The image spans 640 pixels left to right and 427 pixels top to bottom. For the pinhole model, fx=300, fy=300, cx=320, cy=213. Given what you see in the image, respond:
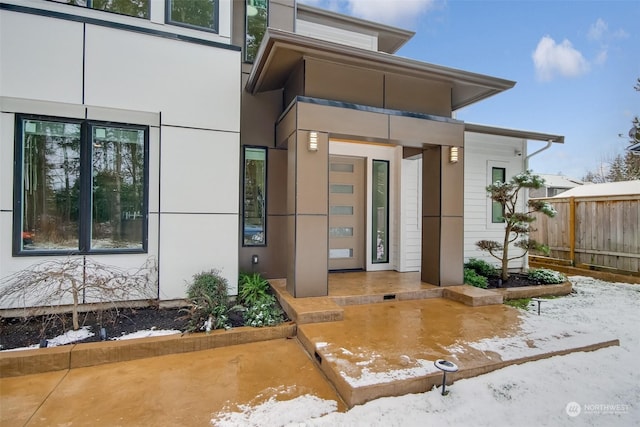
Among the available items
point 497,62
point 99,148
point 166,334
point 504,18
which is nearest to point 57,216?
point 99,148

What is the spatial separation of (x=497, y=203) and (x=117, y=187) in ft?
26.6

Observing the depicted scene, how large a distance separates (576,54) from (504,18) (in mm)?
6984

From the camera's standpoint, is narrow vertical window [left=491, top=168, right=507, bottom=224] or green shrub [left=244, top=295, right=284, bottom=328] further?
narrow vertical window [left=491, top=168, right=507, bottom=224]

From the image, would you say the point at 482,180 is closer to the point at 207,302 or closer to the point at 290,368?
the point at 290,368

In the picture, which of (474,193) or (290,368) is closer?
(290,368)

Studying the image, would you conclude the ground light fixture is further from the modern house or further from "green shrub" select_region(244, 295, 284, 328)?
the modern house

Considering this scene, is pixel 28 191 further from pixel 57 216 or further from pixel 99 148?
pixel 99 148

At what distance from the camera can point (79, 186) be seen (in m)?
4.23

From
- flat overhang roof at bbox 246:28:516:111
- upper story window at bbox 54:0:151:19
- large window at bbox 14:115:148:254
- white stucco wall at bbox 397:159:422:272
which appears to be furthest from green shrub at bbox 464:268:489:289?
upper story window at bbox 54:0:151:19

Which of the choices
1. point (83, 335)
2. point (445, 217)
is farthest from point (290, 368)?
point (445, 217)

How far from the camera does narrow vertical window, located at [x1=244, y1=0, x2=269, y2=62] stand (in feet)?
19.0

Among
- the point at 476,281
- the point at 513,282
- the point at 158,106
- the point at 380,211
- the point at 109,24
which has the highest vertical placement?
the point at 109,24

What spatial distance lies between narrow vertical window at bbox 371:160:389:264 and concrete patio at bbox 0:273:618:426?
2.65 m

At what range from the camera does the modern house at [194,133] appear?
397 centimetres
